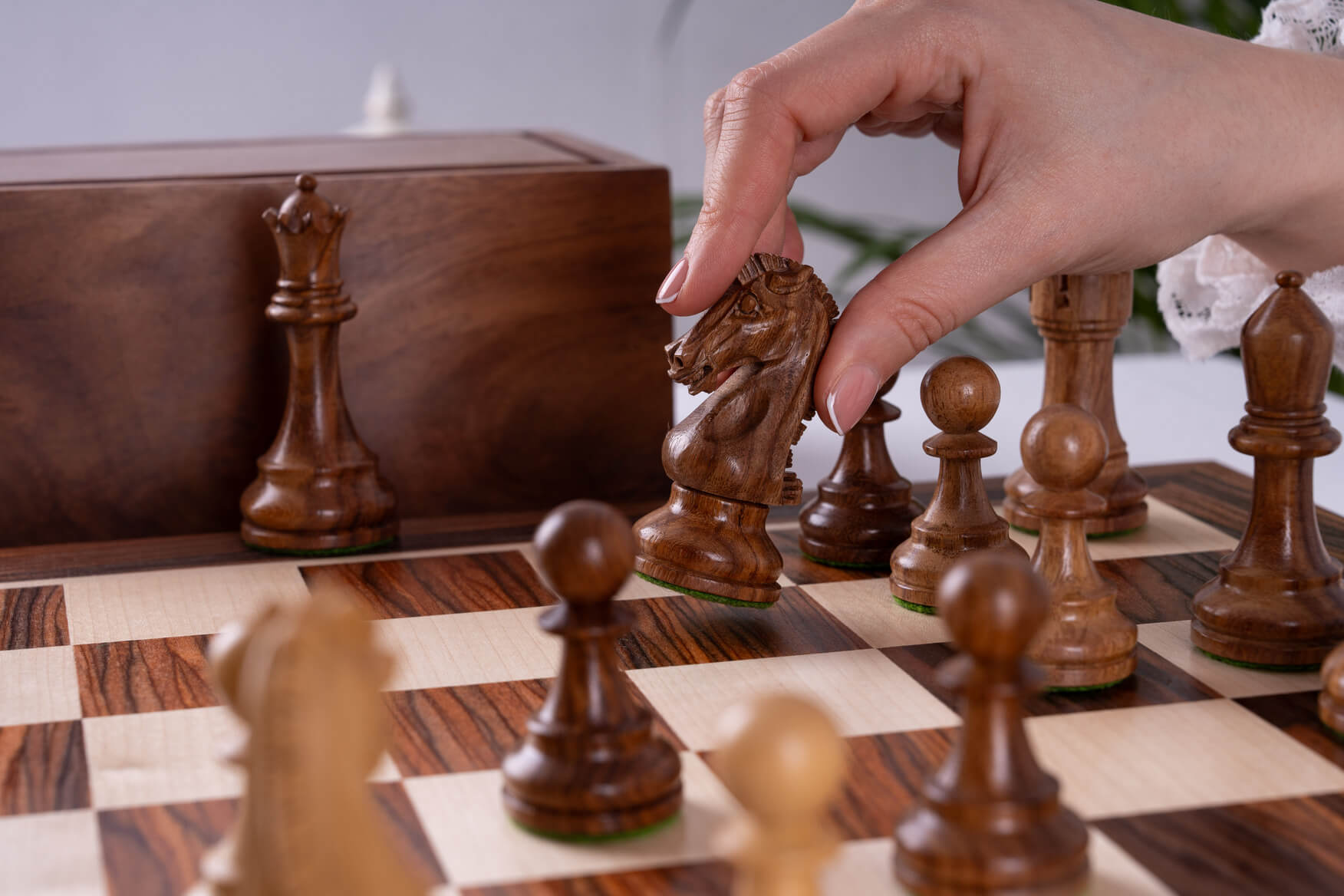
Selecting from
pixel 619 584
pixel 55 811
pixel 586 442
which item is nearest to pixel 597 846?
pixel 619 584

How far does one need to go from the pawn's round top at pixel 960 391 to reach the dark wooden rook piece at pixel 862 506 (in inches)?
4.8

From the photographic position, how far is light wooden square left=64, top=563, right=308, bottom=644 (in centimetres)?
101

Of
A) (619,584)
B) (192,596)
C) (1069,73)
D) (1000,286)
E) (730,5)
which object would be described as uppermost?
(730,5)

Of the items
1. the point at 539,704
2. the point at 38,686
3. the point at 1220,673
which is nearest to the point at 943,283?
the point at 1220,673

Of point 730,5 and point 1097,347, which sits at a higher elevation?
point 730,5

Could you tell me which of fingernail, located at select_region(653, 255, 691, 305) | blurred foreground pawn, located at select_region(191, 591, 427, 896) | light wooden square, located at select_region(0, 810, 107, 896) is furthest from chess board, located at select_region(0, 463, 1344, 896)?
fingernail, located at select_region(653, 255, 691, 305)

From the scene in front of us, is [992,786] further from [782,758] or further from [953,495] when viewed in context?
[953,495]

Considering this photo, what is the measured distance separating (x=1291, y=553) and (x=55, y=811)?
746 millimetres

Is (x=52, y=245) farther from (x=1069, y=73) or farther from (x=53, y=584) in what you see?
(x=1069, y=73)

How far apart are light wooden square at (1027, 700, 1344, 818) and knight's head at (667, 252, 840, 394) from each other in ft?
1.04

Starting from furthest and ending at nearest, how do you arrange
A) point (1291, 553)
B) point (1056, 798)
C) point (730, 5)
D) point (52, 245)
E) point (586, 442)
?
1. point (730, 5)
2. point (586, 442)
3. point (52, 245)
4. point (1291, 553)
5. point (1056, 798)

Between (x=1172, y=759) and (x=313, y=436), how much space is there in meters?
0.73

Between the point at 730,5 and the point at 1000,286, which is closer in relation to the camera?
the point at 1000,286

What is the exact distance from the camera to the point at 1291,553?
0.94 metres
